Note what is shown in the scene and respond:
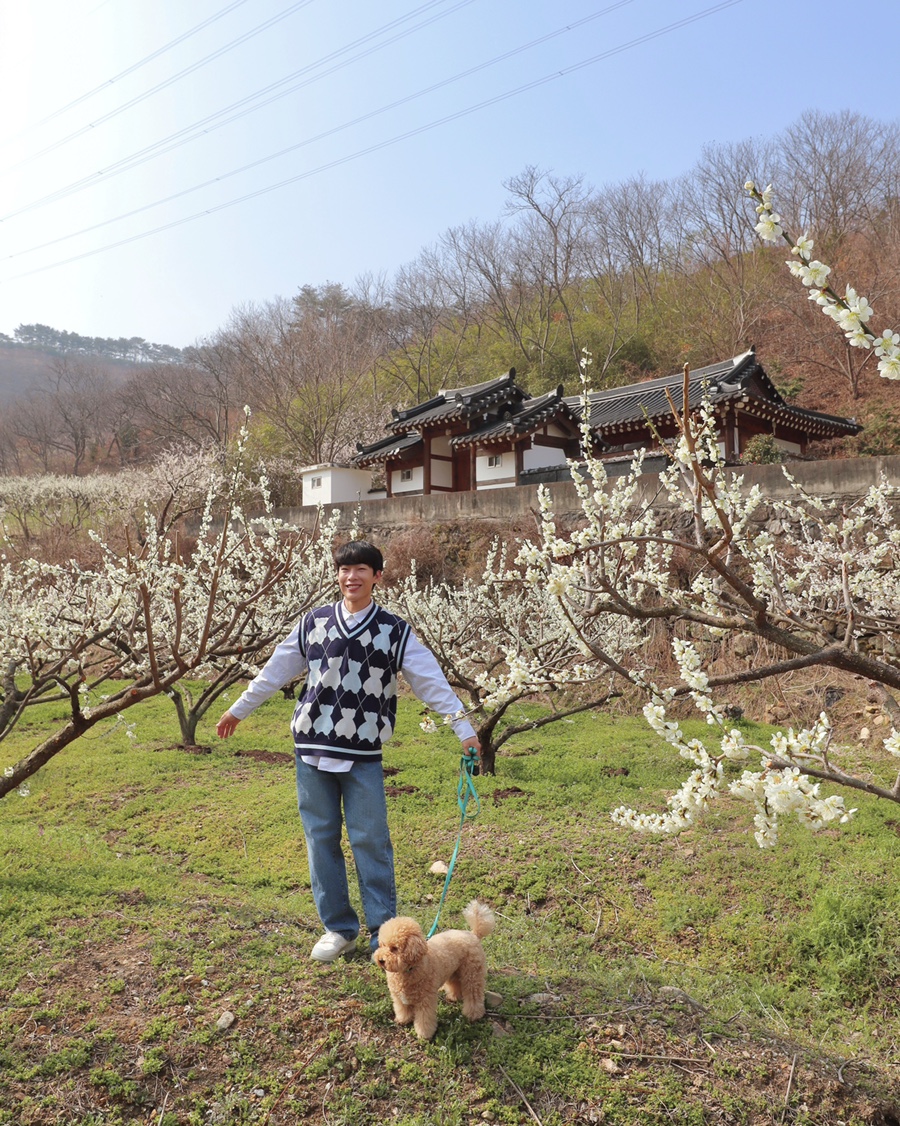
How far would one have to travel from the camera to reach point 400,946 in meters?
2.77

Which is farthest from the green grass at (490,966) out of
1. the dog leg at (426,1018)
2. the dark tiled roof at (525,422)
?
the dark tiled roof at (525,422)

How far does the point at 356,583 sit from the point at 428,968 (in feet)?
5.41

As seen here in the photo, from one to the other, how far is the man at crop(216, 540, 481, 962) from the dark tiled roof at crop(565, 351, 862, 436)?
13729mm

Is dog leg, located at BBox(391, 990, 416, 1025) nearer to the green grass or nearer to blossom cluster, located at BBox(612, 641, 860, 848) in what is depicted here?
the green grass

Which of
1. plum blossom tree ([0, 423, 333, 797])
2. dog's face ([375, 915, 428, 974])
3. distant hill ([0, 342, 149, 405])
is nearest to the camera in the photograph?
dog's face ([375, 915, 428, 974])

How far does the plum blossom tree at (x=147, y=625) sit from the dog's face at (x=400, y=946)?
1.83 metres

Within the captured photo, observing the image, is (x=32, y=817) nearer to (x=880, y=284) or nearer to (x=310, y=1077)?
(x=310, y=1077)

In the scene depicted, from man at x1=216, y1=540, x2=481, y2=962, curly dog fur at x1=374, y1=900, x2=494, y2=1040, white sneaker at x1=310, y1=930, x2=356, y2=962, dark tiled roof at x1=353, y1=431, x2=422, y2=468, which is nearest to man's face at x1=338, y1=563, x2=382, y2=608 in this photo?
man at x1=216, y1=540, x2=481, y2=962

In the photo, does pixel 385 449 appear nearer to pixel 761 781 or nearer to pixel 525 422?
pixel 525 422

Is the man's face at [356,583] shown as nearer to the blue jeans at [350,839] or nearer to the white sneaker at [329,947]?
the blue jeans at [350,839]

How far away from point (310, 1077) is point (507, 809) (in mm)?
4037

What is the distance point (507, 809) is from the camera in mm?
6750

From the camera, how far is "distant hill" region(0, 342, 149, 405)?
75.3 metres

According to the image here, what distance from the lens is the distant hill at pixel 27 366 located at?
7531cm
